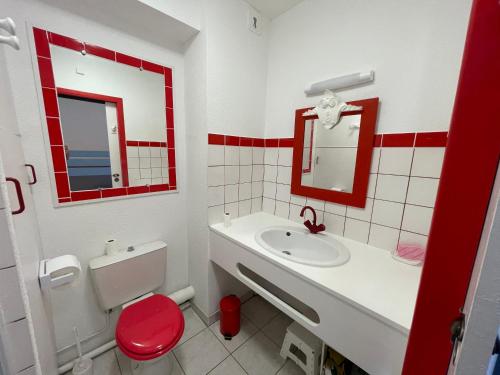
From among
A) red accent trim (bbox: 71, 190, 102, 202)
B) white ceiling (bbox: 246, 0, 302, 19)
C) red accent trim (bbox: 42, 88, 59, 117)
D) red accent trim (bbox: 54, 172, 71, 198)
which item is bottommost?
red accent trim (bbox: 71, 190, 102, 202)

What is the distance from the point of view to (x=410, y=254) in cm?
99

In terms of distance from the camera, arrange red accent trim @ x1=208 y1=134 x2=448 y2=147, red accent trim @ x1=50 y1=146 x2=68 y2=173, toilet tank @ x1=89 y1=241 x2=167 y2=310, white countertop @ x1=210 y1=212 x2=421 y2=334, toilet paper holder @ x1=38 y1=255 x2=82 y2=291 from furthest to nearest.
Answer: toilet tank @ x1=89 y1=241 x2=167 y2=310 < red accent trim @ x1=50 y1=146 x2=68 y2=173 < red accent trim @ x1=208 y1=134 x2=448 y2=147 < toilet paper holder @ x1=38 y1=255 x2=82 y2=291 < white countertop @ x1=210 y1=212 x2=421 y2=334

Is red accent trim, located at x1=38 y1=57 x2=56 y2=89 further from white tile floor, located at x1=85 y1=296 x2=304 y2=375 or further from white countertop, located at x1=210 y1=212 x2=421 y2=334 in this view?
white tile floor, located at x1=85 y1=296 x2=304 y2=375

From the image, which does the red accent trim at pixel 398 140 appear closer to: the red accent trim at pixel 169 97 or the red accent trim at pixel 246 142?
the red accent trim at pixel 246 142

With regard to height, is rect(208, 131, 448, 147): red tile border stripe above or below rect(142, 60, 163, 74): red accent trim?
below

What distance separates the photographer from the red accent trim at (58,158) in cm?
102

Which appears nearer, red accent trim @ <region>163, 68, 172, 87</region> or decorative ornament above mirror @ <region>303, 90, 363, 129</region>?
decorative ornament above mirror @ <region>303, 90, 363, 129</region>

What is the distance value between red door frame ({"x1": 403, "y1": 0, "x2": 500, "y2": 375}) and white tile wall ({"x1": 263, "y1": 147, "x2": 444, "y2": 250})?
2.45 ft

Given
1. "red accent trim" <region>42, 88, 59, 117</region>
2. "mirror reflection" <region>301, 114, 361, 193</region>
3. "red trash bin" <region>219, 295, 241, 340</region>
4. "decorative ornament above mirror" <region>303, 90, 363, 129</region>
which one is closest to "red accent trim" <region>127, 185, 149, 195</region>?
"red accent trim" <region>42, 88, 59, 117</region>

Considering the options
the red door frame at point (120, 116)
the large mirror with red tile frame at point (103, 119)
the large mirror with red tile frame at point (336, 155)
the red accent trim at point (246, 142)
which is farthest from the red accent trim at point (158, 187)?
the large mirror with red tile frame at point (336, 155)

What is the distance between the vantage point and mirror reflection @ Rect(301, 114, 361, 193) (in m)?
1.18

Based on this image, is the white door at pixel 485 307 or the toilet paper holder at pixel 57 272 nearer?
the white door at pixel 485 307

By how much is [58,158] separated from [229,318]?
142cm

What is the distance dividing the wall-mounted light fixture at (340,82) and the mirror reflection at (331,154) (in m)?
0.18
